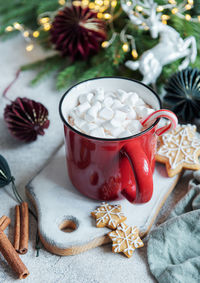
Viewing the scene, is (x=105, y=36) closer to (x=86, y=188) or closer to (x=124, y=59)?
(x=124, y=59)

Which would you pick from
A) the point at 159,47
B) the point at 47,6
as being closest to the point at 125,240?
the point at 159,47

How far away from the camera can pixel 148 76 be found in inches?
42.3

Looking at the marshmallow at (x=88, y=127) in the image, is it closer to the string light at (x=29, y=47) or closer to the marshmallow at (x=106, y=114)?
the marshmallow at (x=106, y=114)

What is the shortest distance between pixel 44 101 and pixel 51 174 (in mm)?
358

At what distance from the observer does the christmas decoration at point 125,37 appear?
1052mm

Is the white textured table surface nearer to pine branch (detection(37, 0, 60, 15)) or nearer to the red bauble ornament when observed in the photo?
the red bauble ornament

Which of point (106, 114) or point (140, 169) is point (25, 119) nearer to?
point (106, 114)

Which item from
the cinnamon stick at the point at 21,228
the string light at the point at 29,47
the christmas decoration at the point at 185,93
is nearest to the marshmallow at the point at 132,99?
the christmas decoration at the point at 185,93

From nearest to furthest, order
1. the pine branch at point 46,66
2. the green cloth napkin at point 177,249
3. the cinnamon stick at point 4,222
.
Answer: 1. the green cloth napkin at point 177,249
2. the cinnamon stick at point 4,222
3. the pine branch at point 46,66

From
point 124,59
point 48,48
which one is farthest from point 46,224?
point 48,48

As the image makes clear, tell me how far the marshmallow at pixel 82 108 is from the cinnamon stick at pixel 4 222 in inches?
11.6

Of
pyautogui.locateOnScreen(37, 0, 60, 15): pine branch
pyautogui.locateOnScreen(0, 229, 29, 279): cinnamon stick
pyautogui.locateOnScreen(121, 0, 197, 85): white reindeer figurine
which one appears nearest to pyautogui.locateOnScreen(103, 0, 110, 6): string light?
pyautogui.locateOnScreen(121, 0, 197, 85): white reindeer figurine

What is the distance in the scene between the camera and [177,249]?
Result: 72cm

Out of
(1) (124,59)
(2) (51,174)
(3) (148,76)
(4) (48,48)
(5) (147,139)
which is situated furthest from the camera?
(4) (48,48)
